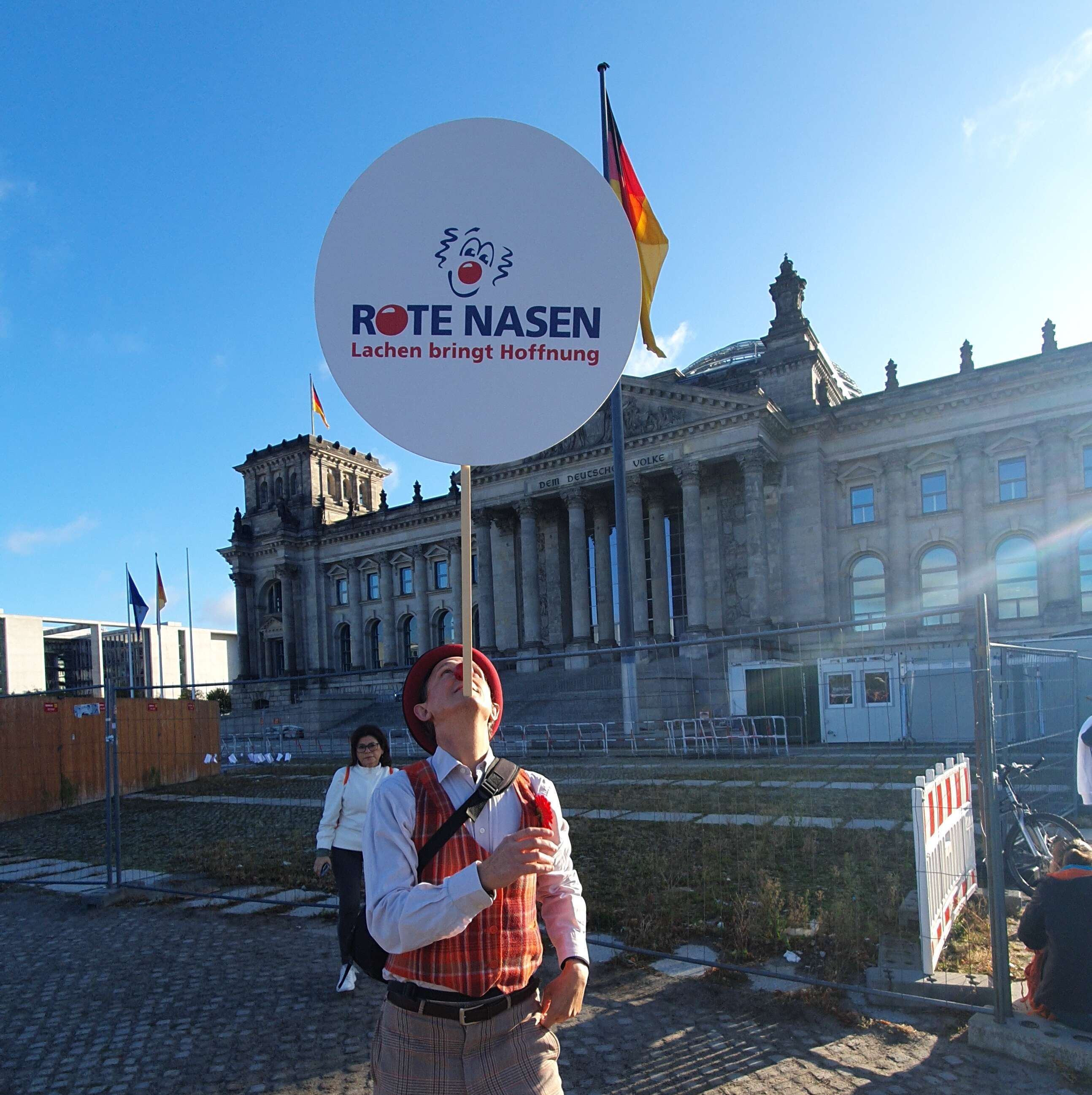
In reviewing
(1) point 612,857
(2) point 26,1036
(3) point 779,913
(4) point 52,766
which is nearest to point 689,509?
(4) point 52,766

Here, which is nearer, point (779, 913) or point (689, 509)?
point (779, 913)

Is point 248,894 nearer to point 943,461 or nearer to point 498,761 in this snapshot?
point 498,761

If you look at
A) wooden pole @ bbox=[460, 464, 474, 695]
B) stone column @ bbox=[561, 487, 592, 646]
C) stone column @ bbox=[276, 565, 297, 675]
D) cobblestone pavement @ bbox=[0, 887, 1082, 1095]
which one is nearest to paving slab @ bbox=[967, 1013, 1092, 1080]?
cobblestone pavement @ bbox=[0, 887, 1082, 1095]

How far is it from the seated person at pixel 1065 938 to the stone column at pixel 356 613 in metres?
57.2

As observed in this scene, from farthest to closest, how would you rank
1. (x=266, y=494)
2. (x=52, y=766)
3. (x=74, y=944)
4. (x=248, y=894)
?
(x=266, y=494) → (x=52, y=766) → (x=248, y=894) → (x=74, y=944)

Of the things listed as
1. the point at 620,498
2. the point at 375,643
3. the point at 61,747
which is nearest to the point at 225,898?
the point at 61,747

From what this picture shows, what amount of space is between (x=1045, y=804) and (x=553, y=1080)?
9763mm

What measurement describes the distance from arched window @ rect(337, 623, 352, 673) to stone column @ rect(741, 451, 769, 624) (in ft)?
111

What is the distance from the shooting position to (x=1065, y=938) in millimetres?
4707

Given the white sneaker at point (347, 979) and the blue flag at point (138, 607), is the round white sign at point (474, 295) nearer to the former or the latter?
the white sneaker at point (347, 979)

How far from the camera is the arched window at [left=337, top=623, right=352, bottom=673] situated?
6128 cm

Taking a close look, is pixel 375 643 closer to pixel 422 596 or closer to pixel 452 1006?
pixel 422 596

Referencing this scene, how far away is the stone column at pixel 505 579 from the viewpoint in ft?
155

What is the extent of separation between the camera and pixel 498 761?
8.22ft
